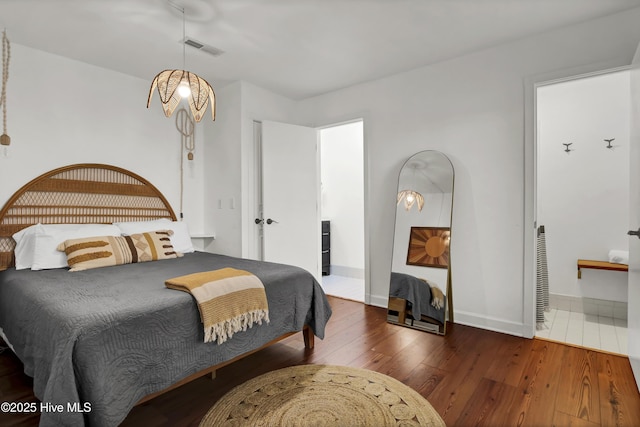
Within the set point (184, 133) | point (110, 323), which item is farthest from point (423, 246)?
point (184, 133)

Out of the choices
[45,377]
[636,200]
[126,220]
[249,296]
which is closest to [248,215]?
[126,220]

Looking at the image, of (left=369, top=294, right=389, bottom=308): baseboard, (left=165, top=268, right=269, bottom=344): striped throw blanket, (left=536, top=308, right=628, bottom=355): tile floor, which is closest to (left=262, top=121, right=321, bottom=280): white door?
(left=369, top=294, right=389, bottom=308): baseboard

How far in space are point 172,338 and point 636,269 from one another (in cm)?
264

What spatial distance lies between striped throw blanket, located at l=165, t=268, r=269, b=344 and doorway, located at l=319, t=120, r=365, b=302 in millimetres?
3012

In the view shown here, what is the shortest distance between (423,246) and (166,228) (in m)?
2.48

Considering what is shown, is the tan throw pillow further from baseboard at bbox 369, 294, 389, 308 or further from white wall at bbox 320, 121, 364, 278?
white wall at bbox 320, 121, 364, 278

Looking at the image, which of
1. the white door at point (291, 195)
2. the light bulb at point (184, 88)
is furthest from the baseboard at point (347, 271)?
the light bulb at point (184, 88)

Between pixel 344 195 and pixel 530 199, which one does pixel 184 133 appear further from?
pixel 530 199

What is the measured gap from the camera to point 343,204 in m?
5.31

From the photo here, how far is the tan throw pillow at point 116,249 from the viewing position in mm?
2486

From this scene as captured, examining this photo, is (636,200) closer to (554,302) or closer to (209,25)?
(554,302)

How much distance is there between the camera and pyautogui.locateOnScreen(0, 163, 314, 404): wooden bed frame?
106 inches

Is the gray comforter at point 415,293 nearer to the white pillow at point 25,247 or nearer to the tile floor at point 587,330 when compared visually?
→ the tile floor at point 587,330

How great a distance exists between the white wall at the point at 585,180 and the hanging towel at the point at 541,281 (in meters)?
0.27
